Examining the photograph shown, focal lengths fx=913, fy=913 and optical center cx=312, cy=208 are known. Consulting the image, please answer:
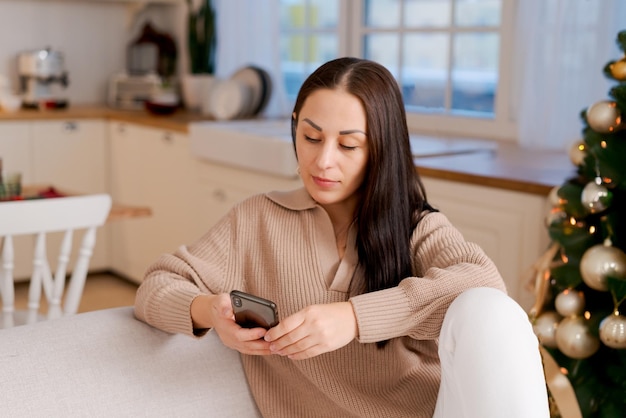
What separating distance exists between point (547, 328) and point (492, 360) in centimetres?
107

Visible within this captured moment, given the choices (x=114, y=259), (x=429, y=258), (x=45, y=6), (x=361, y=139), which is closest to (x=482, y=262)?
(x=429, y=258)

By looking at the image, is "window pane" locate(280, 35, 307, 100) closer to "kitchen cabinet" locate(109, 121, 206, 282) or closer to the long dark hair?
"kitchen cabinet" locate(109, 121, 206, 282)

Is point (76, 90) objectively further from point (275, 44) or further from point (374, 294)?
point (374, 294)

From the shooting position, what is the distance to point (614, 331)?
1968 millimetres

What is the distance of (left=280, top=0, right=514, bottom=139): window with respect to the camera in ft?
11.1

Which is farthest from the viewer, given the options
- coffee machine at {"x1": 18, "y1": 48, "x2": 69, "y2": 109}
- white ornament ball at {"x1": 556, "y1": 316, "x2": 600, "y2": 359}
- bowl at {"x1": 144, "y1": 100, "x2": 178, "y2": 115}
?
coffee machine at {"x1": 18, "y1": 48, "x2": 69, "y2": 109}

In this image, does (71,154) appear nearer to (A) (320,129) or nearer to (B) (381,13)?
(B) (381,13)

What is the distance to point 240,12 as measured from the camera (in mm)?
4117

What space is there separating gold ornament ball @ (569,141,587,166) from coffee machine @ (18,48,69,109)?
2806 millimetres

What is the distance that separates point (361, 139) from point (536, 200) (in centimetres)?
108

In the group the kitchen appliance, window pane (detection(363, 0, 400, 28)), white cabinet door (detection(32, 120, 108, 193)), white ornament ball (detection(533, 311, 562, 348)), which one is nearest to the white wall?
the kitchen appliance

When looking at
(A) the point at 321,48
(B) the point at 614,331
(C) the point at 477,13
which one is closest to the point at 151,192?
(A) the point at 321,48

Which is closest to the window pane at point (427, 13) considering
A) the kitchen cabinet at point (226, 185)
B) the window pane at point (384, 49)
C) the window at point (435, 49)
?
the window at point (435, 49)

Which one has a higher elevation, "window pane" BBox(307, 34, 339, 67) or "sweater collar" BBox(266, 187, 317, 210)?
"window pane" BBox(307, 34, 339, 67)
